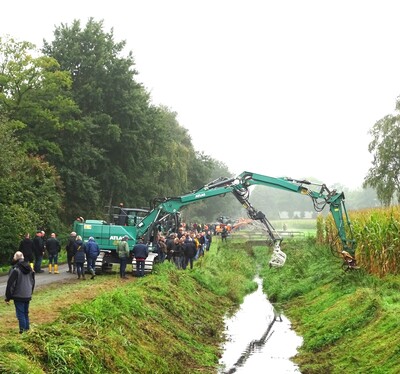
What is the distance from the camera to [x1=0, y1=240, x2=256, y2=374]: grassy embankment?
10438 millimetres

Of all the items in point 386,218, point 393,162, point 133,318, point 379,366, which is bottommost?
point 379,366

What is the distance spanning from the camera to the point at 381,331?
613 inches

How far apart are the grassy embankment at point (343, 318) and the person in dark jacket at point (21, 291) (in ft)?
23.4

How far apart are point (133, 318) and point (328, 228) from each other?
967 inches

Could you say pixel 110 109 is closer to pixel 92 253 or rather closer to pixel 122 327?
pixel 92 253

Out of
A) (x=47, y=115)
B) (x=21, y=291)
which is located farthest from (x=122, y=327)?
(x=47, y=115)

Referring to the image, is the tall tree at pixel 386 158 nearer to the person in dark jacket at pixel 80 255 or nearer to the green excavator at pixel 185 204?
the green excavator at pixel 185 204

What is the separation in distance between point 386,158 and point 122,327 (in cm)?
4838

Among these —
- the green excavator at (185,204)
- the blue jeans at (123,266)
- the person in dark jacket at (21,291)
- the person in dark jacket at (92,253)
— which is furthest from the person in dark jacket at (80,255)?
the person in dark jacket at (21,291)

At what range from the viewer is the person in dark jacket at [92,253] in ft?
87.6

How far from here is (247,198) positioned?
29047mm

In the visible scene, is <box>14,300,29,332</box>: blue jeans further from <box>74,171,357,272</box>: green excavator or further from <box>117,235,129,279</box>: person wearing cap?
<box>74,171,357,272</box>: green excavator

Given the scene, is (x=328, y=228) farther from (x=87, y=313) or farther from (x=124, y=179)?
(x=87, y=313)

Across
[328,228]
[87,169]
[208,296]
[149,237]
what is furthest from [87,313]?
[87,169]
